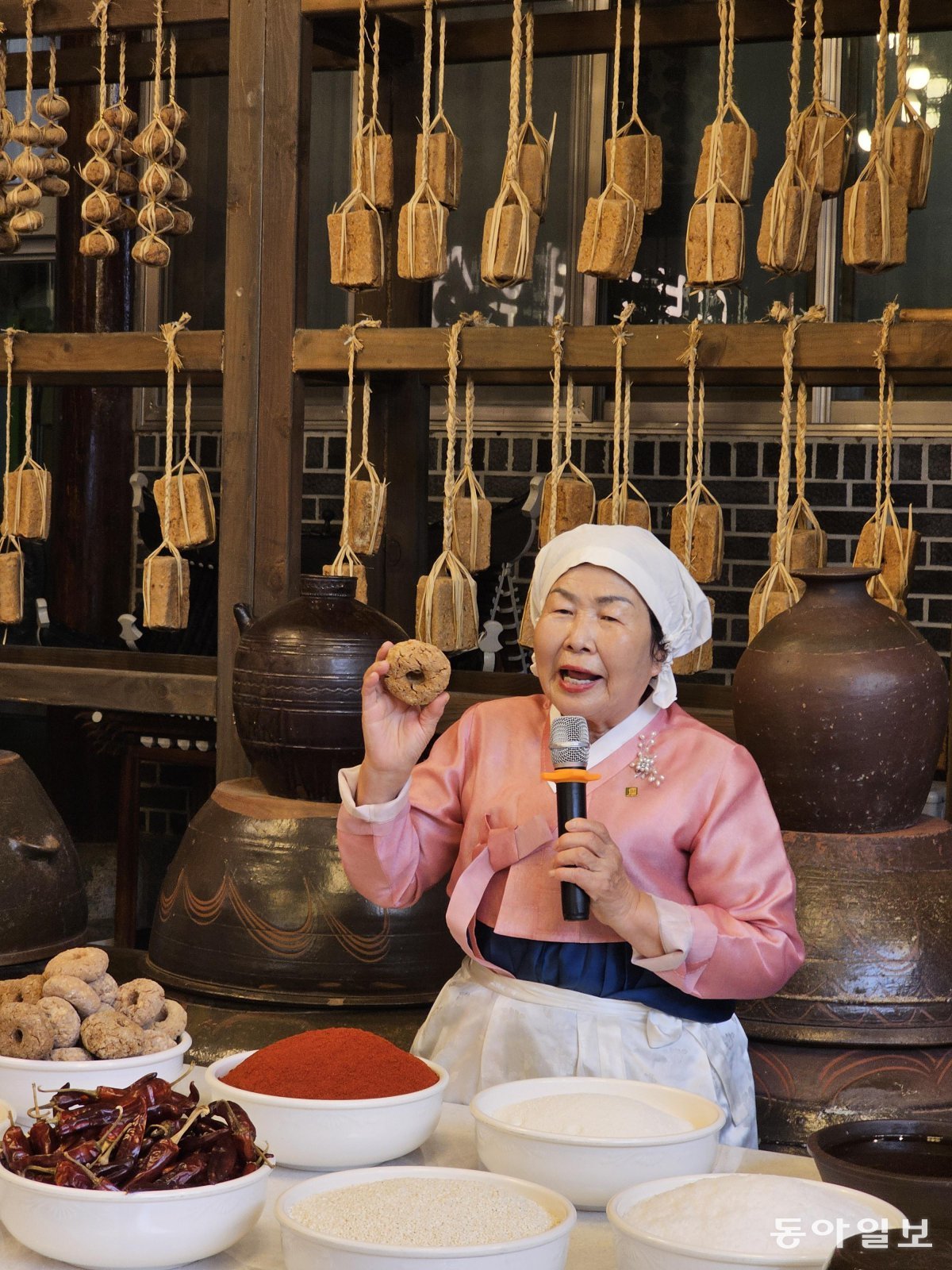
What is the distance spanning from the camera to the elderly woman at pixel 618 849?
2.03 m

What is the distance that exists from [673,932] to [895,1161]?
20.0 inches

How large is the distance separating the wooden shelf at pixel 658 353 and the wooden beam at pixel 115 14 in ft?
2.55

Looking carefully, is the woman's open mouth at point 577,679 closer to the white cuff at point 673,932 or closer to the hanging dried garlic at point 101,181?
the white cuff at point 673,932

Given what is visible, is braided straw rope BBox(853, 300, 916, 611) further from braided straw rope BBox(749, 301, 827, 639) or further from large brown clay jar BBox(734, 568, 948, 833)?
large brown clay jar BBox(734, 568, 948, 833)

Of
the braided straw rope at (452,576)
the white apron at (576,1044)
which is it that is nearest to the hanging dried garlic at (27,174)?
the braided straw rope at (452,576)

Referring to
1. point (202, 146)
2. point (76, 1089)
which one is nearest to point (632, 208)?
point (76, 1089)

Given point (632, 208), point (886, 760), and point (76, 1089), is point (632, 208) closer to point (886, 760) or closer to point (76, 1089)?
point (886, 760)

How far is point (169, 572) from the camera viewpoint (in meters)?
3.43

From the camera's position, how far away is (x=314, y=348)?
3354 millimetres

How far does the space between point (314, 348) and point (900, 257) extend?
122 cm

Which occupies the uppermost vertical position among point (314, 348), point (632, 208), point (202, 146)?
point (202, 146)

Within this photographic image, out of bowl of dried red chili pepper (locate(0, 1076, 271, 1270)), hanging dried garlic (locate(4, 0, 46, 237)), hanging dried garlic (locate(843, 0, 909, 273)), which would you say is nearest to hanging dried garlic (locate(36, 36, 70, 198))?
hanging dried garlic (locate(4, 0, 46, 237))

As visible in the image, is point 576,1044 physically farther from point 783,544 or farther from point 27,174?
point 27,174

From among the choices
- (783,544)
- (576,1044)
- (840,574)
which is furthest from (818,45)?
(576,1044)
